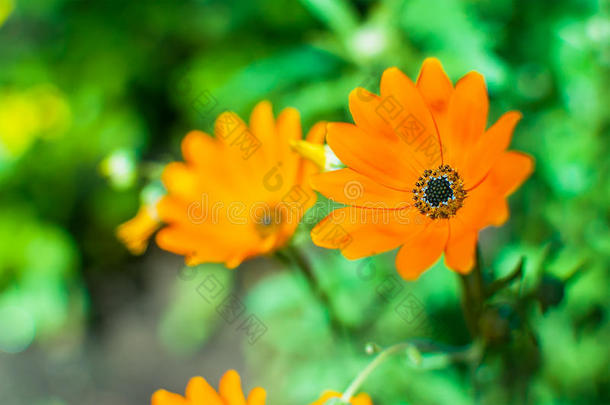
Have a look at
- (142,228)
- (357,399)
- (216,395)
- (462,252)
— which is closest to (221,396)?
(216,395)

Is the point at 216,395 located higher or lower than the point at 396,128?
lower

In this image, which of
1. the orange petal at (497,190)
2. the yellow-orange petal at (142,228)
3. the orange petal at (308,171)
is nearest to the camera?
the orange petal at (497,190)

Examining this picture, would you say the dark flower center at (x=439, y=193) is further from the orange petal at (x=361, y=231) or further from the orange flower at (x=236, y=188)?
the orange flower at (x=236, y=188)

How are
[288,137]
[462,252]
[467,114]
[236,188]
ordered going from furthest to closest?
[236,188] → [288,137] → [467,114] → [462,252]

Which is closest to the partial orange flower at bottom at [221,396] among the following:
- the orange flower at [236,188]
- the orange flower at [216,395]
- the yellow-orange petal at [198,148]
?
the orange flower at [216,395]

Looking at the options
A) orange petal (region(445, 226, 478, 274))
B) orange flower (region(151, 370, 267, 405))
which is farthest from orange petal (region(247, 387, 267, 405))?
orange petal (region(445, 226, 478, 274))

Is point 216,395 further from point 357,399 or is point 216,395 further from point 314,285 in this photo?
point 314,285
